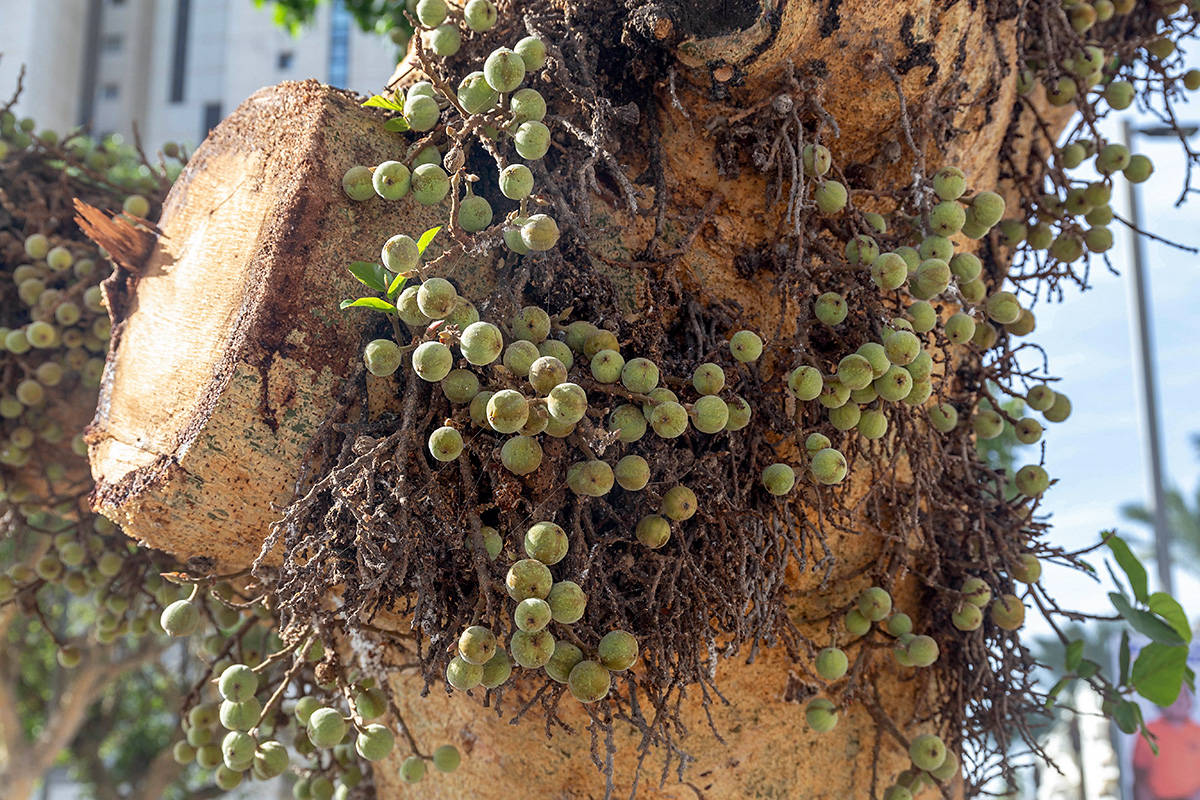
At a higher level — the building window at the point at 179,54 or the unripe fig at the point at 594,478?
the building window at the point at 179,54

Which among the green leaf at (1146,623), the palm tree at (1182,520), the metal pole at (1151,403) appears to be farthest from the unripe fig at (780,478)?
the palm tree at (1182,520)

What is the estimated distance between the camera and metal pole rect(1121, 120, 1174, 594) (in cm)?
501

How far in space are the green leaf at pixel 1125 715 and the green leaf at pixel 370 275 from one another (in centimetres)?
153

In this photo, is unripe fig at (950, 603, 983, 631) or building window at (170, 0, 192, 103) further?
building window at (170, 0, 192, 103)

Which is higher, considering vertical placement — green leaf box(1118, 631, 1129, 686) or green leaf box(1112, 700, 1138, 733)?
green leaf box(1118, 631, 1129, 686)

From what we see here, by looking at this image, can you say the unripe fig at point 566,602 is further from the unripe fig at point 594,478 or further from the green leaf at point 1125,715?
the green leaf at point 1125,715

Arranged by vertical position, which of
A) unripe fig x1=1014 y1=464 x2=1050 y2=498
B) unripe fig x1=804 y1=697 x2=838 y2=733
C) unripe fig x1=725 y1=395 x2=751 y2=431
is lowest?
unripe fig x1=804 y1=697 x2=838 y2=733

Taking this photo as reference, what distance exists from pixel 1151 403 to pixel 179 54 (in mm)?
27966

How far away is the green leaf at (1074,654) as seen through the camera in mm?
1685

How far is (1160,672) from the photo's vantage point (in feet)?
5.40

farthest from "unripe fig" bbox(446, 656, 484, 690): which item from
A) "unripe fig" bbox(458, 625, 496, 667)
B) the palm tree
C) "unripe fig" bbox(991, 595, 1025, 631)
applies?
the palm tree

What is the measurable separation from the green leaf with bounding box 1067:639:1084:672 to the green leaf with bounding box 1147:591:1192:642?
16 centimetres

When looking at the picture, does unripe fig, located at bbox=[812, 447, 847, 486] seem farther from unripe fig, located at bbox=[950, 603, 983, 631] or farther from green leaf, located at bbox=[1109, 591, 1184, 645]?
green leaf, located at bbox=[1109, 591, 1184, 645]

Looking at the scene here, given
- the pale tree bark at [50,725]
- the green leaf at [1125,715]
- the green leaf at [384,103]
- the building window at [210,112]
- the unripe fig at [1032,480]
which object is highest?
the building window at [210,112]
